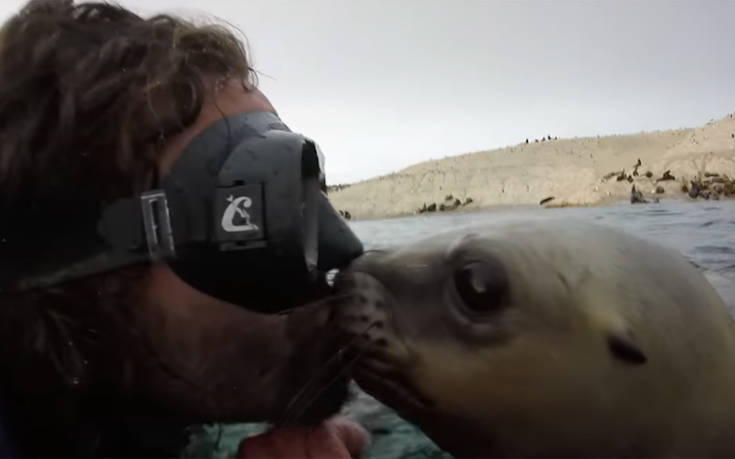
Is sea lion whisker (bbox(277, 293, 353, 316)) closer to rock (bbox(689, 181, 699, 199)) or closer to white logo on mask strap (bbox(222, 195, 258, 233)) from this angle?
white logo on mask strap (bbox(222, 195, 258, 233))

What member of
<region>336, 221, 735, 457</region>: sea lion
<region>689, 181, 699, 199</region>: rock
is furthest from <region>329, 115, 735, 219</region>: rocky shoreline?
<region>336, 221, 735, 457</region>: sea lion

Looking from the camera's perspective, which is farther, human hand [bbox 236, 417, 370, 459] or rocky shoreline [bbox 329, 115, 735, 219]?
rocky shoreline [bbox 329, 115, 735, 219]

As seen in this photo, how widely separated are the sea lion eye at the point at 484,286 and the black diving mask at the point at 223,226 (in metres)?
0.39

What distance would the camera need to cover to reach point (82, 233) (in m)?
1.94

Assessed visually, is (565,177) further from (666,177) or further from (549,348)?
(549,348)

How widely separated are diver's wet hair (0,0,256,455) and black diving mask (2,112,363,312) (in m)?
0.06

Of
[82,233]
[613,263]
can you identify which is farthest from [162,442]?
[613,263]

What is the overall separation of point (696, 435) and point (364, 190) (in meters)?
41.1

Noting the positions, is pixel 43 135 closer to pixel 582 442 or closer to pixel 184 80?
pixel 184 80

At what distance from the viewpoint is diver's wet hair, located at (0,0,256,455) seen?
76.8 inches

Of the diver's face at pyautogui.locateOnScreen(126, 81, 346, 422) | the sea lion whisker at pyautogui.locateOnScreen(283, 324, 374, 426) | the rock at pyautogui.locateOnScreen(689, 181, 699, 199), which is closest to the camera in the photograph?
the diver's face at pyautogui.locateOnScreen(126, 81, 346, 422)

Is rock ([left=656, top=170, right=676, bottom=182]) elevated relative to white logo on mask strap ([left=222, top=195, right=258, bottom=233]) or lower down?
lower down

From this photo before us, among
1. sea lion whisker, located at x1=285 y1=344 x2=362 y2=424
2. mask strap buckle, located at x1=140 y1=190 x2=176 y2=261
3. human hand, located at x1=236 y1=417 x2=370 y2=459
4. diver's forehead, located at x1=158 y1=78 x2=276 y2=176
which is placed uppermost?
diver's forehead, located at x1=158 y1=78 x2=276 y2=176

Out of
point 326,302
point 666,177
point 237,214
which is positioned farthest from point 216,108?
point 666,177
